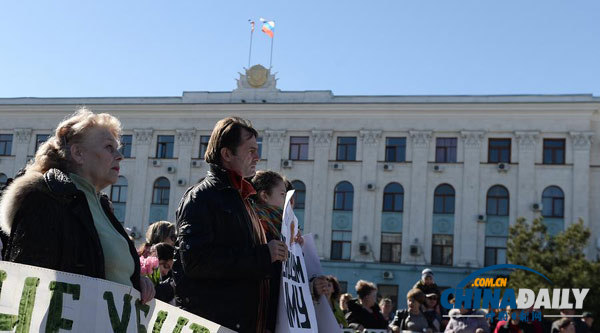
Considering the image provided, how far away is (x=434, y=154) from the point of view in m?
40.3

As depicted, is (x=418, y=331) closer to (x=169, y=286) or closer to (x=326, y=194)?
(x=169, y=286)

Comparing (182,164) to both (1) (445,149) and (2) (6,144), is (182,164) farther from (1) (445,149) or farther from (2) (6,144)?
(1) (445,149)

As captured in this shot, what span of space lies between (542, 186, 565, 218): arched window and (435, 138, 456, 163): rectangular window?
15.8ft

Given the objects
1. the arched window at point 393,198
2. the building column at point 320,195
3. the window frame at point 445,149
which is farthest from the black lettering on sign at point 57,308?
the window frame at point 445,149

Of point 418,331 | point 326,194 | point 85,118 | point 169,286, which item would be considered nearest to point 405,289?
point 326,194

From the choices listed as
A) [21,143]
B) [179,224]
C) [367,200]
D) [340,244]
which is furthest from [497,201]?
[179,224]

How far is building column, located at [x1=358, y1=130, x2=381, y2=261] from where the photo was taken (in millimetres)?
39969

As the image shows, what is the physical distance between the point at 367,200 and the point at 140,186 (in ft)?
40.6

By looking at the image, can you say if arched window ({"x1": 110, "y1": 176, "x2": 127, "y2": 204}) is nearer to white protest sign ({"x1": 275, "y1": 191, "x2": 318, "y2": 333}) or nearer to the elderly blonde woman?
white protest sign ({"x1": 275, "y1": 191, "x2": 318, "y2": 333})

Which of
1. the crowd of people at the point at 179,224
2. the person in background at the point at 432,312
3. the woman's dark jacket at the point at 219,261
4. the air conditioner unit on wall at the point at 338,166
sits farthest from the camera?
the air conditioner unit on wall at the point at 338,166

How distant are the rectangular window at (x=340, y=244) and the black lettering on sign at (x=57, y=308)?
3752 centimetres

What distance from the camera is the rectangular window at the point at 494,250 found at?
38.2 meters

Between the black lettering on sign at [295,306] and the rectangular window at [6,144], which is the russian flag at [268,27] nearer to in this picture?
the rectangular window at [6,144]

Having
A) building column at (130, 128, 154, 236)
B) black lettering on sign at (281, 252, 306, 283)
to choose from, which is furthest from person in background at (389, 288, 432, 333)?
building column at (130, 128, 154, 236)
